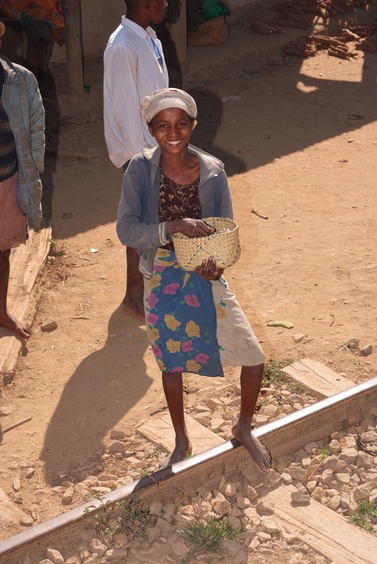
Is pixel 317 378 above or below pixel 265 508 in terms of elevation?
below

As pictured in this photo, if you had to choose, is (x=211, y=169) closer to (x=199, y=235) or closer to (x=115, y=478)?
(x=199, y=235)

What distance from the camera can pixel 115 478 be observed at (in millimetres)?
4340

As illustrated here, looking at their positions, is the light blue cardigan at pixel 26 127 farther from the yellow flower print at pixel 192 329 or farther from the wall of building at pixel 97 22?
the wall of building at pixel 97 22

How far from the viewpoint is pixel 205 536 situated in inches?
150

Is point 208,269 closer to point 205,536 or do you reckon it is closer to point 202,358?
point 202,358

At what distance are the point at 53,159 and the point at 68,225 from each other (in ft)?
5.78

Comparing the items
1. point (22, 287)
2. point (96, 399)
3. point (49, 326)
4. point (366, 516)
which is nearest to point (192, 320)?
point (366, 516)

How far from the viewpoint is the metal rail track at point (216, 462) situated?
11.8 ft

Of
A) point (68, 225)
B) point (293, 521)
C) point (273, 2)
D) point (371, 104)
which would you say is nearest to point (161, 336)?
point (293, 521)

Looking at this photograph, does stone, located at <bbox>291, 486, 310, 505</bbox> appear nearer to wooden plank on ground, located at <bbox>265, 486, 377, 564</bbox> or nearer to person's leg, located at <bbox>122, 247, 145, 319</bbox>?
wooden plank on ground, located at <bbox>265, 486, 377, 564</bbox>

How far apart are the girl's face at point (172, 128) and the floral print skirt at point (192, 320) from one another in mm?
509

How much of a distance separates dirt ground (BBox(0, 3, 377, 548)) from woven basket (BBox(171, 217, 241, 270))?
56.8 inches

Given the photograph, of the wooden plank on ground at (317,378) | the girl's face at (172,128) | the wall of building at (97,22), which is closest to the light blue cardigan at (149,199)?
the girl's face at (172,128)

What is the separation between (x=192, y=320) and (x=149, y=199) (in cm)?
61
